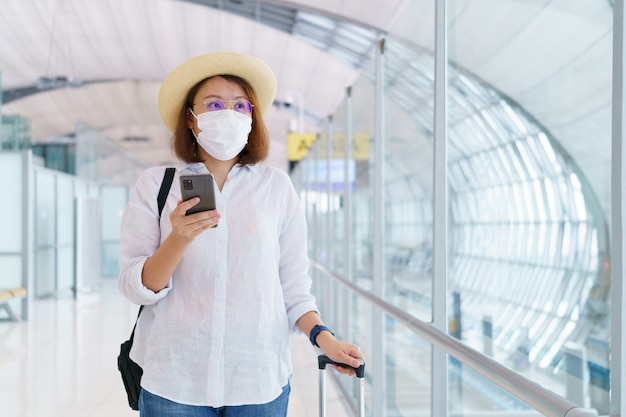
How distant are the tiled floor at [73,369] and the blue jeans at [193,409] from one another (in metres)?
3.69

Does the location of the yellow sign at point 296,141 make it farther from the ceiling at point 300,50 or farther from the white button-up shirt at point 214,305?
the white button-up shirt at point 214,305

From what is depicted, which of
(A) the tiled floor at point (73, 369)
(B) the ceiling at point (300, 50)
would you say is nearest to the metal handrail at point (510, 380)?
(B) the ceiling at point (300, 50)

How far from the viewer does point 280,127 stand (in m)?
42.9

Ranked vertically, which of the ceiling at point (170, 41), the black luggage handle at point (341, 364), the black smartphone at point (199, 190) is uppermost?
the ceiling at point (170, 41)

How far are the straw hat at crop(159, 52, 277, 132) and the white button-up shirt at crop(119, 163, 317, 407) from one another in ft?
0.84

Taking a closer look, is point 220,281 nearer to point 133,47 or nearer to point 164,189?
Answer: point 164,189

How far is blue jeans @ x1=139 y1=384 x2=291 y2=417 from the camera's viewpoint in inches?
74.2

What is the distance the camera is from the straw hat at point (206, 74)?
6.80 ft

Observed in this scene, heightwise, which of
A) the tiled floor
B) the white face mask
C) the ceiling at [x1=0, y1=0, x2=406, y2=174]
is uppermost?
the ceiling at [x1=0, y1=0, x2=406, y2=174]

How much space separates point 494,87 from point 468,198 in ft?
3.10

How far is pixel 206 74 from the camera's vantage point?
6.91 feet

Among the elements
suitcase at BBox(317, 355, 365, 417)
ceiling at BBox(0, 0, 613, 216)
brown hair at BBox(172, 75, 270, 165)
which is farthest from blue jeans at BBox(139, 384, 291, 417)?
ceiling at BBox(0, 0, 613, 216)

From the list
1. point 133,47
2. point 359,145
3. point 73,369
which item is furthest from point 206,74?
point 133,47

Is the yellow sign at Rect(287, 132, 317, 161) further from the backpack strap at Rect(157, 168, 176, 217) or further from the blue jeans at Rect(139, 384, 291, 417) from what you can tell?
the blue jeans at Rect(139, 384, 291, 417)
